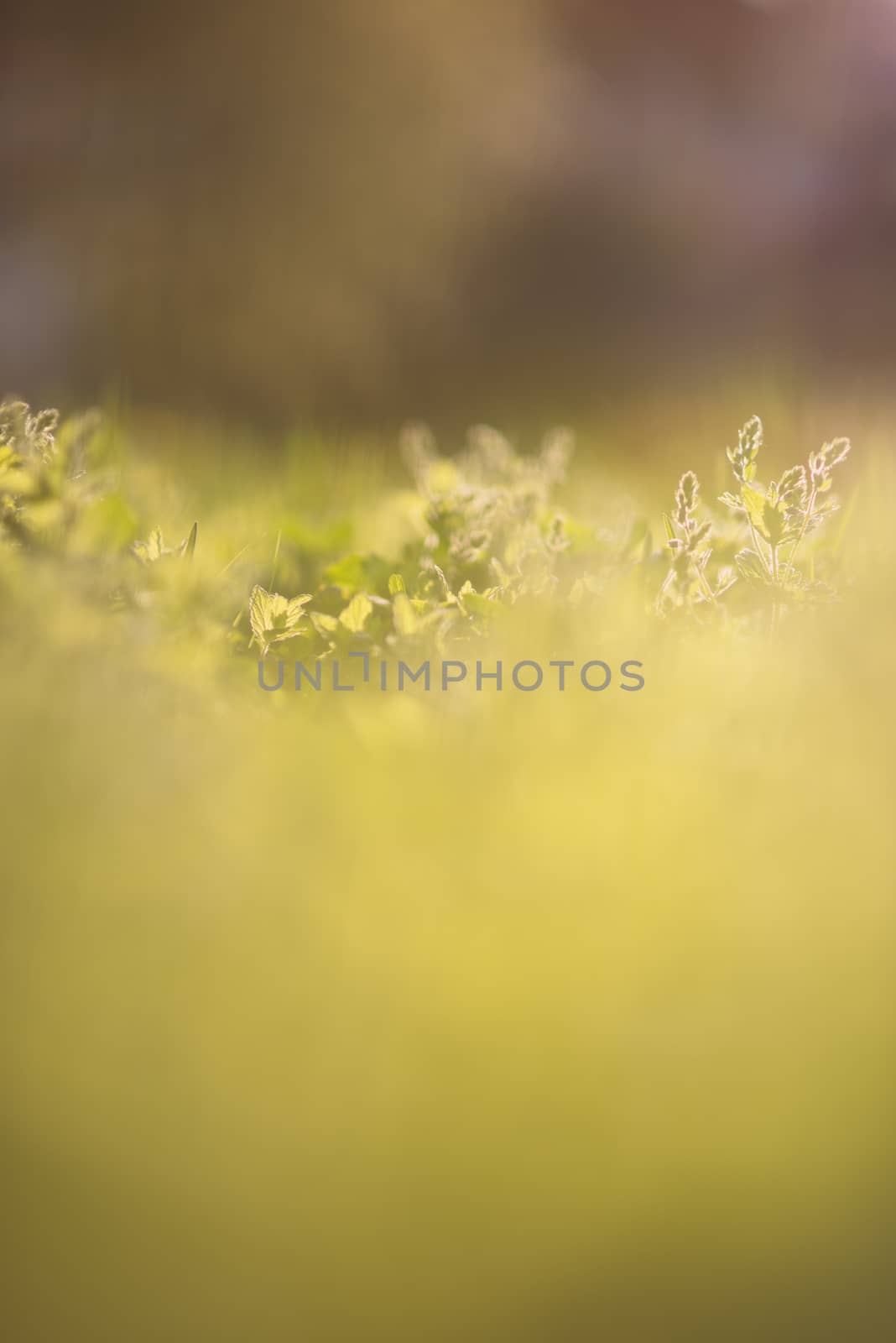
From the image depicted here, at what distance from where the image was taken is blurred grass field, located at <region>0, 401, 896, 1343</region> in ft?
1.09

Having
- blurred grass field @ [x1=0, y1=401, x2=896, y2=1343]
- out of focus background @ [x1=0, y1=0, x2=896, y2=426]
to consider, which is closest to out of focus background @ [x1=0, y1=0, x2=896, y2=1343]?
blurred grass field @ [x1=0, y1=401, x2=896, y2=1343]

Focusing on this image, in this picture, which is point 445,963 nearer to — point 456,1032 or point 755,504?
point 456,1032

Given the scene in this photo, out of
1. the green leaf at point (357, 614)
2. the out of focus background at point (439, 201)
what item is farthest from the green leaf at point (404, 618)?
the out of focus background at point (439, 201)

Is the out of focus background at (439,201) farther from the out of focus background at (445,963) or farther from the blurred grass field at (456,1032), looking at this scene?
the blurred grass field at (456,1032)

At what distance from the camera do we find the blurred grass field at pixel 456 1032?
333 mm

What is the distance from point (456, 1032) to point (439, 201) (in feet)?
3.21

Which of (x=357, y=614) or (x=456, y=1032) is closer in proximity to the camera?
(x=456, y=1032)

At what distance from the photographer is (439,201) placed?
3.50ft

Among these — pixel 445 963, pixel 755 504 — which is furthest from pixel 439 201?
pixel 445 963

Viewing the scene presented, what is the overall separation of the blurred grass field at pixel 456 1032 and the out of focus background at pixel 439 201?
0.69m

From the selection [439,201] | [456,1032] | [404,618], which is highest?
[439,201]

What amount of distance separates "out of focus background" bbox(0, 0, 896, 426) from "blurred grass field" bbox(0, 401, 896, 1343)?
2.28 feet

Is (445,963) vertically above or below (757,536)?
below

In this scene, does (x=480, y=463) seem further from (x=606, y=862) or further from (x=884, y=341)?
(x=606, y=862)
